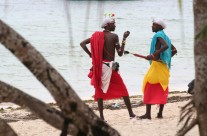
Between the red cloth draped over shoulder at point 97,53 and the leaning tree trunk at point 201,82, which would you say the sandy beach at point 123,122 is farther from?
the leaning tree trunk at point 201,82

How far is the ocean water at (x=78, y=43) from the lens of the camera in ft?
55.6

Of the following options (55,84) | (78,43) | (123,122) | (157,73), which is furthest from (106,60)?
(78,43)

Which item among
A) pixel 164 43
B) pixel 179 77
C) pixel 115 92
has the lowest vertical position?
pixel 179 77

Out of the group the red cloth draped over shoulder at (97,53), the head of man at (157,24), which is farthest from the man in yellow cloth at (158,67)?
the red cloth draped over shoulder at (97,53)

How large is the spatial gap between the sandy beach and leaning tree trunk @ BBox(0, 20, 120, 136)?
375 cm

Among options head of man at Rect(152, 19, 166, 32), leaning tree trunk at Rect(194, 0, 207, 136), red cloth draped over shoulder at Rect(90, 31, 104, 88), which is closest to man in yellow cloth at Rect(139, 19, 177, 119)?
head of man at Rect(152, 19, 166, 32)

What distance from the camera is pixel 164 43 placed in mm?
8820

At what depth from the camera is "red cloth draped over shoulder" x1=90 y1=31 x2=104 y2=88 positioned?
8.80 metres

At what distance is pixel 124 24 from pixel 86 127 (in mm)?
29735

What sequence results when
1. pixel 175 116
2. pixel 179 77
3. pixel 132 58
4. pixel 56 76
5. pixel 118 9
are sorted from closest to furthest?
1. pixel 56 76
2. pixel 175 116
3. pixel 179 77
4. pixel 132 58
5. pixel 118 9

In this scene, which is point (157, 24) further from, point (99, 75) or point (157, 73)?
point (99, 75)

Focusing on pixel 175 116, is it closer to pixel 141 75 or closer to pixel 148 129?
pixel 148 129

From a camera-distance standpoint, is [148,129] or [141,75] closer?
[148,129]

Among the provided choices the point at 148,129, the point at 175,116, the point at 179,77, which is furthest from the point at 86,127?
the point at 179,77
